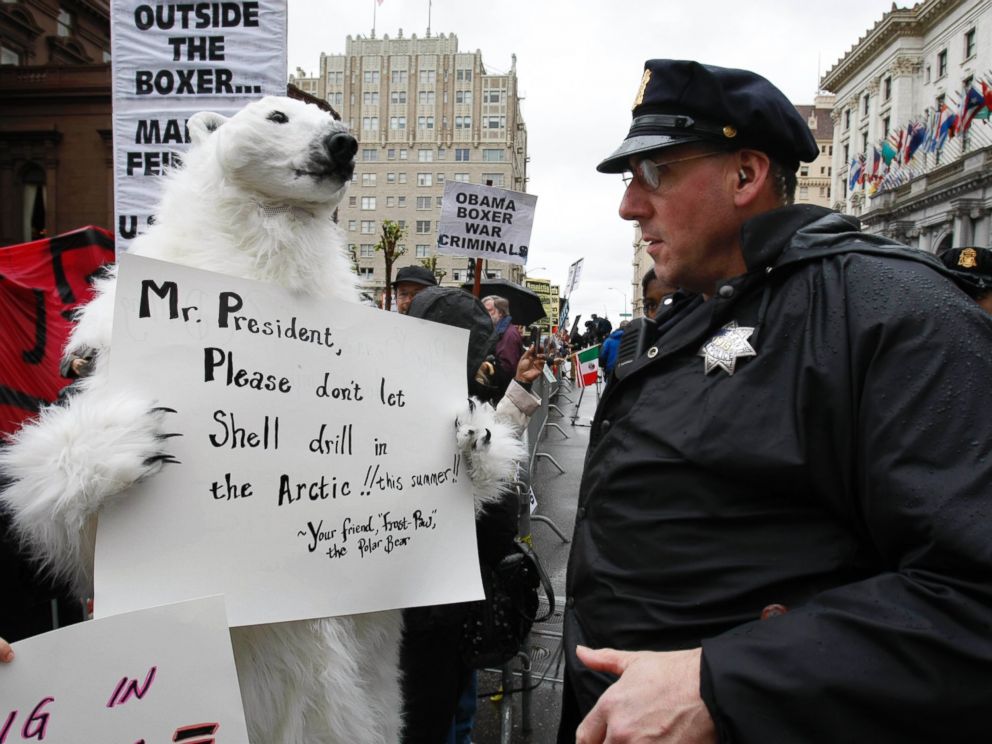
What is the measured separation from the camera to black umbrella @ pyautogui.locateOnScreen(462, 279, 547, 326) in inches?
339

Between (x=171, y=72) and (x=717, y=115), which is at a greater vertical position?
(x=171, y=72)

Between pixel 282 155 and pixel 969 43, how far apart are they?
61161 mm

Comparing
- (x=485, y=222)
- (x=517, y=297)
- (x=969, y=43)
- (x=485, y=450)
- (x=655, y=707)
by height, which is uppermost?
(x=969, y=43)

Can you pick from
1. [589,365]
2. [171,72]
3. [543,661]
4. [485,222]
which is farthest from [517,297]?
[589,365]

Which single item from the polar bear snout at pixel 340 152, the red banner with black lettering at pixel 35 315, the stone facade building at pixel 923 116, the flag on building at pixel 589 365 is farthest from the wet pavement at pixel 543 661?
the stone facade building at pixel 923 116

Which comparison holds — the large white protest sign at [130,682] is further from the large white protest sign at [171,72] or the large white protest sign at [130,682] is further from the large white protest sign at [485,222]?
the large white protest sign at [485,222]

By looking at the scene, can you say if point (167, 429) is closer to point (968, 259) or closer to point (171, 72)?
point (171, 72)

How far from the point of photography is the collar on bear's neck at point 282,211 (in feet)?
5.57

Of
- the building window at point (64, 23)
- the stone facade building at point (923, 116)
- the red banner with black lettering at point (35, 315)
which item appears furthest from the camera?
the stone facade building at point (923, 116)

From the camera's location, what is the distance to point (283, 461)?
5.07 feet

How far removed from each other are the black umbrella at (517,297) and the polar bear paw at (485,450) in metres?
6.32

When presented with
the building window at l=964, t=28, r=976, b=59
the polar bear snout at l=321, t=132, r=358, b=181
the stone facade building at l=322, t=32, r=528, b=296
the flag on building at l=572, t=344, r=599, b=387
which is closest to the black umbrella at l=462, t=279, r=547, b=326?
the flag on building at l=572, t=344, r=599, b=387

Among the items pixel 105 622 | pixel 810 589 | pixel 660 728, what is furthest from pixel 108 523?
pixel 810 589

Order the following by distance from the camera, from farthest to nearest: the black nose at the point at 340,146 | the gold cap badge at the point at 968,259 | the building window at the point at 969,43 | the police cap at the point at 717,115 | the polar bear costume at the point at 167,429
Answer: the building window at the point at 969,43
the gold cap badge at the point at 968,259
the black nose at the point at 340,146
the police cap at the point at 717,115
the polar bear costume at the point at 167,429
